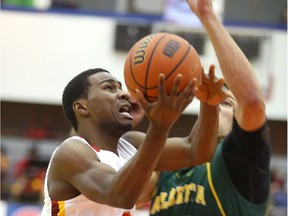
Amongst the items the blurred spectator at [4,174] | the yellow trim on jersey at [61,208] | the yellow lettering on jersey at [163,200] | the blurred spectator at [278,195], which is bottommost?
the blurred spectator at [4,174]

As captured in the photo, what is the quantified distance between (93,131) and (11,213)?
600 centimetres

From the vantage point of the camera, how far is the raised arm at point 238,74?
9.53 feet

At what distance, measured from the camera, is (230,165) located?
358cm

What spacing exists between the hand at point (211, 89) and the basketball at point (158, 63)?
446 mm

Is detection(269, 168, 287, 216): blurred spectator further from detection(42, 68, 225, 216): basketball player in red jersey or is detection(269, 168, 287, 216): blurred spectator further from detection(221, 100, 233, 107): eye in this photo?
detection(42, 68, 225, 216): basketball player in red jersey

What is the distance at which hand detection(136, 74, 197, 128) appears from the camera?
8.48ft

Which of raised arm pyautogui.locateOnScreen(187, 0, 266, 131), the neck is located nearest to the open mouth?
the neck

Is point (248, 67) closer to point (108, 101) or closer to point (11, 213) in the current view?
point (108, 101)

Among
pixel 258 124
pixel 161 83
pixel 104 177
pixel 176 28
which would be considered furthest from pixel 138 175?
pixel 176 28

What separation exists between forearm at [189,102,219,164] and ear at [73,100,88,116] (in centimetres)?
73

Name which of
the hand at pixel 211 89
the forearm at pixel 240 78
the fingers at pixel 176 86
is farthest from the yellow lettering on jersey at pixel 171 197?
the fingers at pixel 176 86

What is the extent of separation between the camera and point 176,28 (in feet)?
41.9

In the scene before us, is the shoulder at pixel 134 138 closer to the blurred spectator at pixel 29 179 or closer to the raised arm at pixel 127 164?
the raised arm at pixel 127 164

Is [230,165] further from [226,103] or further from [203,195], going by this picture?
[226,103]
